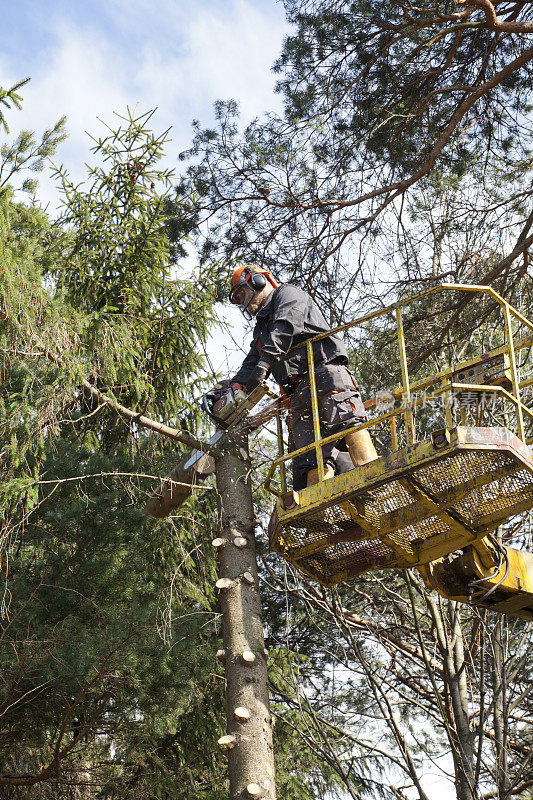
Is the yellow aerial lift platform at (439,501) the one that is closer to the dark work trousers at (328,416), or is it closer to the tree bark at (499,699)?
the dark work trousers at (328,416)

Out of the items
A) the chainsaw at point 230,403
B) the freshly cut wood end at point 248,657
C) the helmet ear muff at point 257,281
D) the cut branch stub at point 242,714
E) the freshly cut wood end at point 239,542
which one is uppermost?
the helmet ear muff at point 257,281

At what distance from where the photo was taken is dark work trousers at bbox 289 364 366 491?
5.92 m

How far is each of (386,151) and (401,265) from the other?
3.88ft

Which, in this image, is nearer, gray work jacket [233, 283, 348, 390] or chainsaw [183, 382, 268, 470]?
gray work jacket [233, 283, 348, 390]

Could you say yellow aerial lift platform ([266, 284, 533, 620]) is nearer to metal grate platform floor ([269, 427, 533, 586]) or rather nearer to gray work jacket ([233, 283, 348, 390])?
metal grate platform floor ([269, 427, 533, 586])

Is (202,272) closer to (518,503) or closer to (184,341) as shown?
(184,341)

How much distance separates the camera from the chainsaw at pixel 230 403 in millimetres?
6152

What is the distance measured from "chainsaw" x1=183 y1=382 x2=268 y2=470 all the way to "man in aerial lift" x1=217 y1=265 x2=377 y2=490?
0.22ft

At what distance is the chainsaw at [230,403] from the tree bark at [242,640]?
38 centimetres

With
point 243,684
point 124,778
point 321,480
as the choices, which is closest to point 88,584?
point 124,778

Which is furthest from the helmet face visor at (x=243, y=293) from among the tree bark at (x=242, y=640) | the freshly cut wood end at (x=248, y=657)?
the freshly cut wood end at (x=248, y=657)

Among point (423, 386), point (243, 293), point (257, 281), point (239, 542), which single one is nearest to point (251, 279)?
point (257, 281)

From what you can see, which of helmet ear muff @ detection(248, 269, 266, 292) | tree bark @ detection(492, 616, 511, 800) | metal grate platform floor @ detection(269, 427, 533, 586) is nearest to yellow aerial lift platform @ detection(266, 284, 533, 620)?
metal grate platform floor @ detection(269, 427, 533, 586)

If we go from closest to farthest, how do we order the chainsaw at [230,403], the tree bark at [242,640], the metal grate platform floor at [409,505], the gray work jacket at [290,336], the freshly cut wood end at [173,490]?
the metal grate platform floor at [409,505] < the tree bark at [242,640] < the gray work jacket at [290,336] < the chainsaw at [230,403] < the freshly cut wood end at [173,490]
